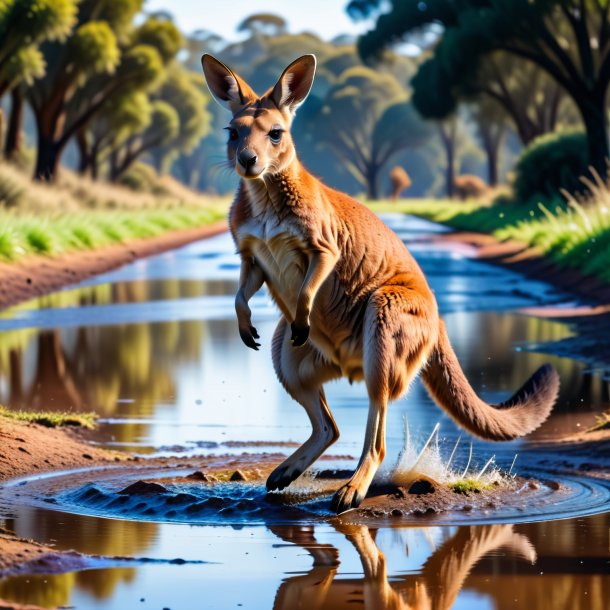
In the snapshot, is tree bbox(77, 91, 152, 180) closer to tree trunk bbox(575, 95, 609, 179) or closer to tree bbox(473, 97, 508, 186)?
tree bbox(473, 97, 508, 186)

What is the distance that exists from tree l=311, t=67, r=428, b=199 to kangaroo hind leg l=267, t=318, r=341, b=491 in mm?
84537

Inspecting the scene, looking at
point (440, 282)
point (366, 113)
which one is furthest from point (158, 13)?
point (440, 282)

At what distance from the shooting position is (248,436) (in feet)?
31.1

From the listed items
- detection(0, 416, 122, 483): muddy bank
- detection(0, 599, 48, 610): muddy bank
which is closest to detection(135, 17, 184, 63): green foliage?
detection(0, 416, 122, 483): muddy bank

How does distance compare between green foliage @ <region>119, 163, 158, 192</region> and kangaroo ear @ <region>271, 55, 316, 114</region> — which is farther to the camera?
green foliage @ <region>119, 163, 158, 192</region>

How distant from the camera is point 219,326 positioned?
55.4ft

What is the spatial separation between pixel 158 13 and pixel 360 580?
133275 millimetres

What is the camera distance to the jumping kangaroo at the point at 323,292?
6949 millimetres

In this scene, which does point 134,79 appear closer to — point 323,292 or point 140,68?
point 140,68

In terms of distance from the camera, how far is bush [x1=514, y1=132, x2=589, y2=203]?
36625mm

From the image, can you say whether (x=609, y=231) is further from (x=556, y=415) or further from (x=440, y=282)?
(x=556, y=415)

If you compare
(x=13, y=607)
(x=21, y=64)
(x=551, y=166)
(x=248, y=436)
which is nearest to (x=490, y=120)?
(x=551, y=166)

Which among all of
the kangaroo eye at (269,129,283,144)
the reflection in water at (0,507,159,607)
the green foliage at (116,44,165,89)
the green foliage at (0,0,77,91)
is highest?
the green foliage at (116,44,165,89)

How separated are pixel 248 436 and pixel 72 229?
2015cm
